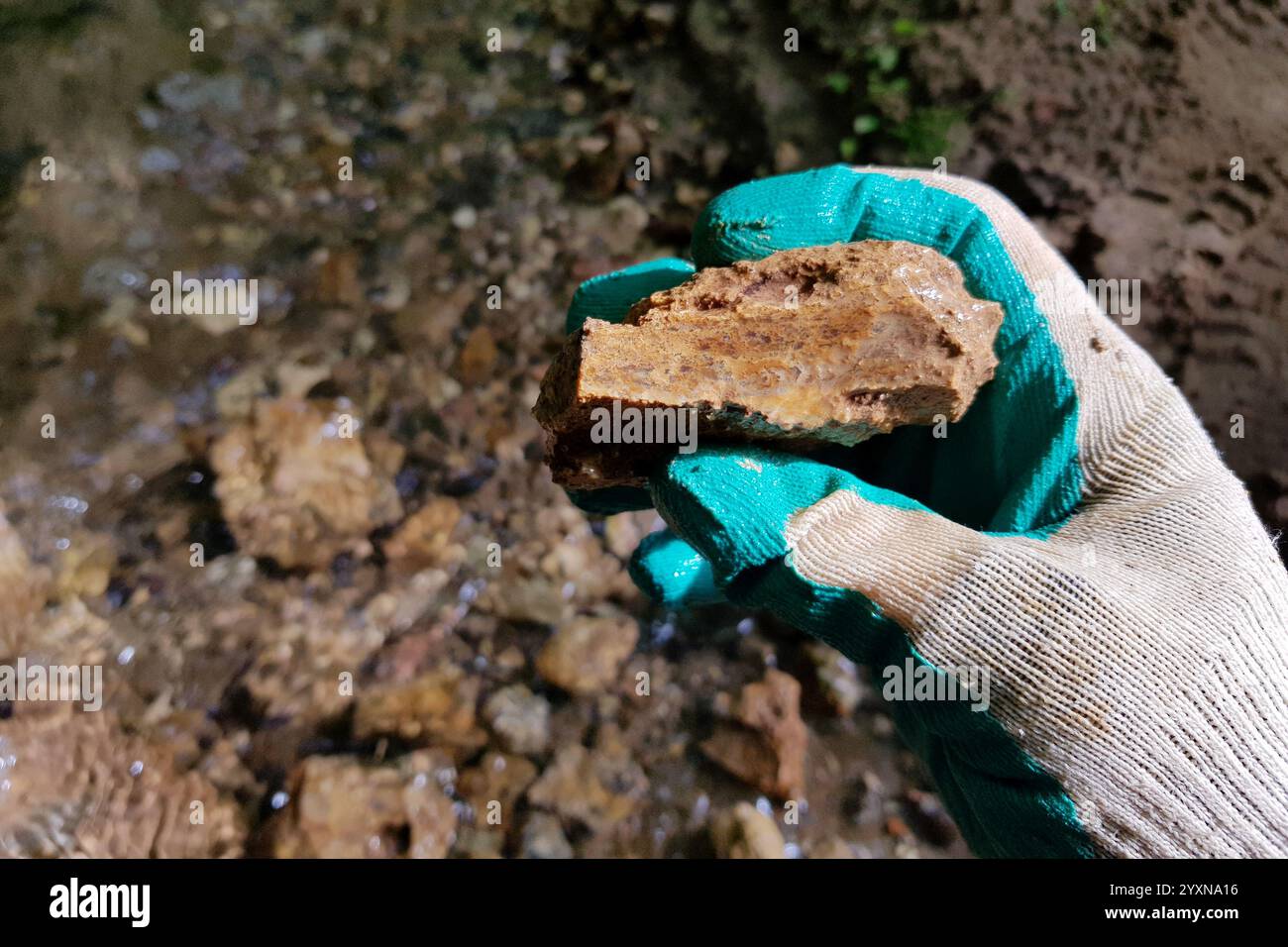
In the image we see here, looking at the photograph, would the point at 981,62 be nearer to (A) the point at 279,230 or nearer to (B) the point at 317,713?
(A) the point at 279,230

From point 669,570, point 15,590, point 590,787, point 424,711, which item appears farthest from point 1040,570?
point 15,590

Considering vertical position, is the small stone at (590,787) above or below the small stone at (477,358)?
below

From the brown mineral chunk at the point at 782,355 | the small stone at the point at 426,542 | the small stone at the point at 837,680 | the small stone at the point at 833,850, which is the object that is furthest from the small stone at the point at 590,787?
the brown mineral chunk at the point at 782,355

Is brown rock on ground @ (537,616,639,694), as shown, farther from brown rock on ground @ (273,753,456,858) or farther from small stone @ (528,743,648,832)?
brown rock on ground @ (273,753,456,858)

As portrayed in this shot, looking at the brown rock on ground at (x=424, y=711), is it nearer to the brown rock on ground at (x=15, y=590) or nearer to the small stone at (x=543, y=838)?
the small stone at (x=543, y=838)

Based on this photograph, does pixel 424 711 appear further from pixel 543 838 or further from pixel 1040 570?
pixel 1040 570

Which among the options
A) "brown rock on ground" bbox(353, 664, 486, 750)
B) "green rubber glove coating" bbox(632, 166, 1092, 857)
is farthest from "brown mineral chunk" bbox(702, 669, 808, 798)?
"brown rock on ground" bbox(353, 664, 486, 750)

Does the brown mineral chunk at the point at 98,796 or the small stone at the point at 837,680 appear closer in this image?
the brown mineral chunk at the point at 98,796
